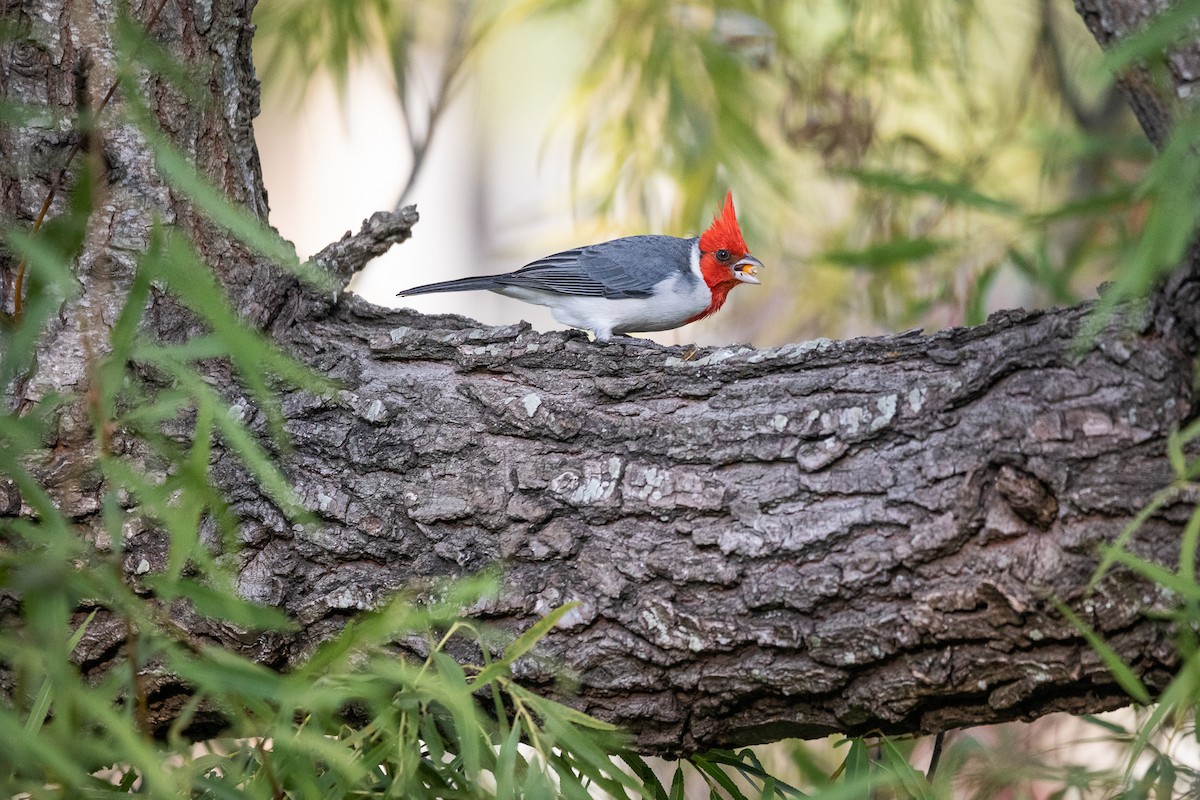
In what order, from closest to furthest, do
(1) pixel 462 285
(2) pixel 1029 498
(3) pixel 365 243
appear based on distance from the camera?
(2) pixel 1029 498
(3) pixel 365 243
(1) pixel 462 285

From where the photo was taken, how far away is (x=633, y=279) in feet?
10.8

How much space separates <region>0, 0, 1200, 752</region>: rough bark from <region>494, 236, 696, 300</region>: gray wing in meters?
1.33

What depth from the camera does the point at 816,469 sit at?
1.62 meters

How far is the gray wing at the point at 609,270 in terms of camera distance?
3.28 meters

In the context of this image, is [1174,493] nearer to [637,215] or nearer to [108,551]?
[108,551]

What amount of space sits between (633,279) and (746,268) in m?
0.40

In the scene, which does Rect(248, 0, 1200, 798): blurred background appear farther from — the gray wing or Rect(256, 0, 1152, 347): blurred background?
the gray wing

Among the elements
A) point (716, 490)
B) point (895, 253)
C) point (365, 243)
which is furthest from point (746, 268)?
point (716, 490)

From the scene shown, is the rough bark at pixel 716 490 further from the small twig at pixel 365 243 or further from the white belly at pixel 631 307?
the white belly at pixel 631 307

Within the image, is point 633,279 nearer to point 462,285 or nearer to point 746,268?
point 746,268

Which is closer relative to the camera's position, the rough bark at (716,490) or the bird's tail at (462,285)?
the rough bark at (716,490)

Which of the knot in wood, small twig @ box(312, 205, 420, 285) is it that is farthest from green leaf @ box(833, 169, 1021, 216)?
small twig @ box(312, 205, 420, 285)

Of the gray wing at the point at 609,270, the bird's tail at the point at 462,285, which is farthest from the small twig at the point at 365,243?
the gray wing at the point at 609,270

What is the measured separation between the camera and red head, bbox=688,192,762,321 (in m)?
3.34
